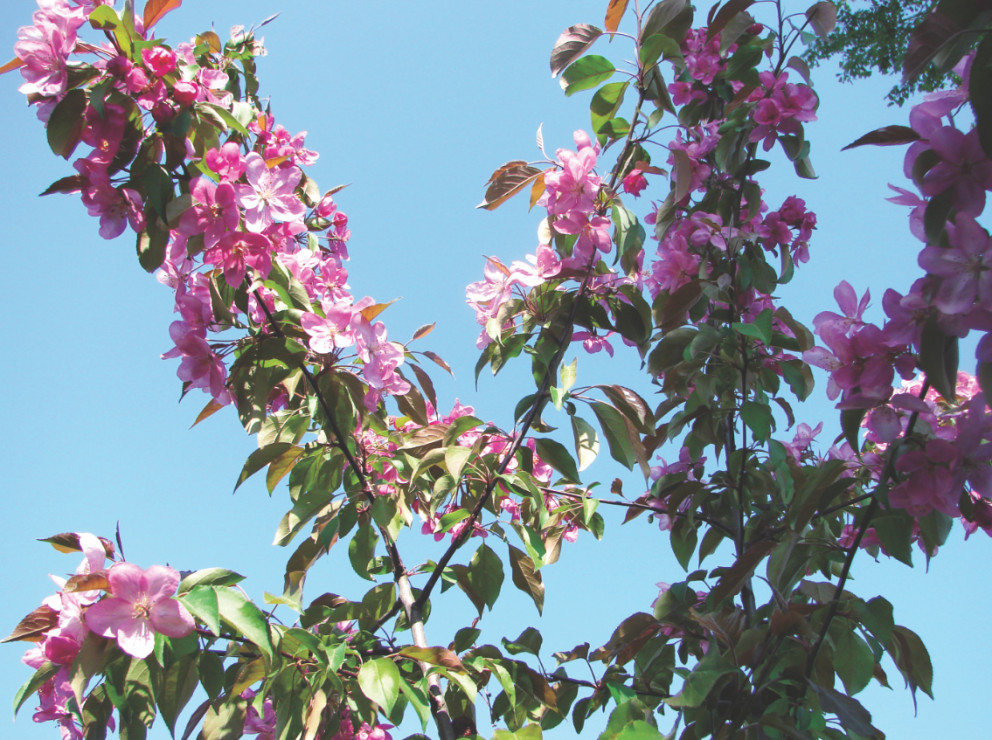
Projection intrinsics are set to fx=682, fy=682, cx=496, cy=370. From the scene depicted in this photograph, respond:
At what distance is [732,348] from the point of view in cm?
159

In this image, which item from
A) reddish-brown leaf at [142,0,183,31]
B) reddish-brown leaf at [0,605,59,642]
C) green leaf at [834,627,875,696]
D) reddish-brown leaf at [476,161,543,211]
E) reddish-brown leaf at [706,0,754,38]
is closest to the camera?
reddish-brown leaf at [0,605,59,642]

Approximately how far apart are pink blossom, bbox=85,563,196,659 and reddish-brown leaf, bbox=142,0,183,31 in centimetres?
108

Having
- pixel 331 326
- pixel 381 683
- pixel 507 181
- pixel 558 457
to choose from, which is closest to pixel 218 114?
pixel 331 326

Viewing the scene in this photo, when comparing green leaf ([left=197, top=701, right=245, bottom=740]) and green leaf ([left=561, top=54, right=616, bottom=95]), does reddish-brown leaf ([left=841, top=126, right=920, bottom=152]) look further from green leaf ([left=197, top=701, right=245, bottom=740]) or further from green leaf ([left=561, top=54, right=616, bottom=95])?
green leaf ([left=197, top=701, right=245, bottom=740])

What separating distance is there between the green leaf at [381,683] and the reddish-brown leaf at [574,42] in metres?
1.26

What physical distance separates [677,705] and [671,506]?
671mm

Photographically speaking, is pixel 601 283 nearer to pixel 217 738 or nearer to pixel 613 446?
pixel 613 446

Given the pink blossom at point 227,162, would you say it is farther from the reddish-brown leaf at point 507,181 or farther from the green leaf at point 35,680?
the green leaf at point 35,680

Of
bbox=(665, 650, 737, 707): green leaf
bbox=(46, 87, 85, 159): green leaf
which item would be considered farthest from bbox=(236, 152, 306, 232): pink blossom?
bbox=(665, 650, 737, 707): green leaf

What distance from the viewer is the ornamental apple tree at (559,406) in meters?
0.99

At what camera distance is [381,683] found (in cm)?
111

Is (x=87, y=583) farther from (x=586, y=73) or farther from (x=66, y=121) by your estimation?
(x=586, y=73)

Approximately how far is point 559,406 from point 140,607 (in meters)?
0.76

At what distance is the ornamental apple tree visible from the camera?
0.99 metres
